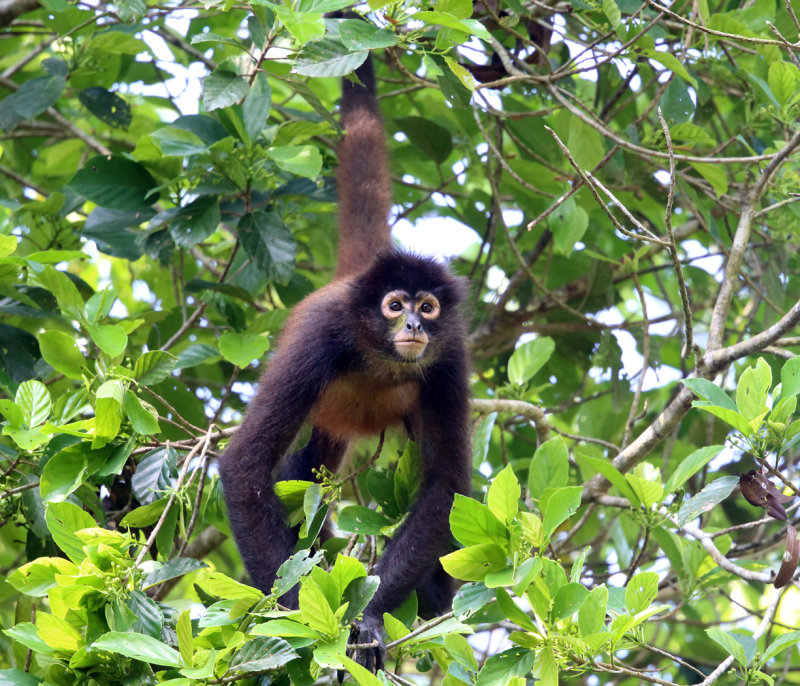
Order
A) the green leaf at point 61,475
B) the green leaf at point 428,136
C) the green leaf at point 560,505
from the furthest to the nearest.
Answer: the green leaf at point 428,136 → the green leaf at point 61,475 → the green leaf at point 560,505

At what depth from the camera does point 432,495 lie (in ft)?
14.4

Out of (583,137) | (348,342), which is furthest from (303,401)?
(583,137)

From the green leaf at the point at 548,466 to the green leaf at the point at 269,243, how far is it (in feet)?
5.67

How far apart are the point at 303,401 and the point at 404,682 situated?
1.79 metres

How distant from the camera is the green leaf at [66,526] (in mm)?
3045

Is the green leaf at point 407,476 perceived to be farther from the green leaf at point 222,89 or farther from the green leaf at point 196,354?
the green leaf at point 222,89

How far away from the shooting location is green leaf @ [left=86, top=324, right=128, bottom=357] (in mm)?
3652

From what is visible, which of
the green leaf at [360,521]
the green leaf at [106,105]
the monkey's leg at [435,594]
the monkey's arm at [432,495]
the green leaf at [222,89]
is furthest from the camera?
the green leaf at [106,105]

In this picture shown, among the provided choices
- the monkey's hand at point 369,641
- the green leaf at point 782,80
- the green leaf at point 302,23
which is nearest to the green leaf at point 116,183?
the green leaf at point 302,23

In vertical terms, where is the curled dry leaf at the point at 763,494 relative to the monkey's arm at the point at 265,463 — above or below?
above

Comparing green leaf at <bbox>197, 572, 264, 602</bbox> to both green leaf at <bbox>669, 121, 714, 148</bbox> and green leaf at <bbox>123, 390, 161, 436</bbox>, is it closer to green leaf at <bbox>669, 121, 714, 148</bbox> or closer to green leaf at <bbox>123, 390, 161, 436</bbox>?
green leaf at <bbox>123, 390, 161, 436</bbox>

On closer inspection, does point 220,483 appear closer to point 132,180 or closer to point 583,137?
point 132,180

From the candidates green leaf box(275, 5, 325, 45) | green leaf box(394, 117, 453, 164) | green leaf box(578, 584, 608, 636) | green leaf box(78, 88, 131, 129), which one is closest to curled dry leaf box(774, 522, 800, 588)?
green leaf box(578, 584, 608, 636)

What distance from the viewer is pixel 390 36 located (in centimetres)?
361
